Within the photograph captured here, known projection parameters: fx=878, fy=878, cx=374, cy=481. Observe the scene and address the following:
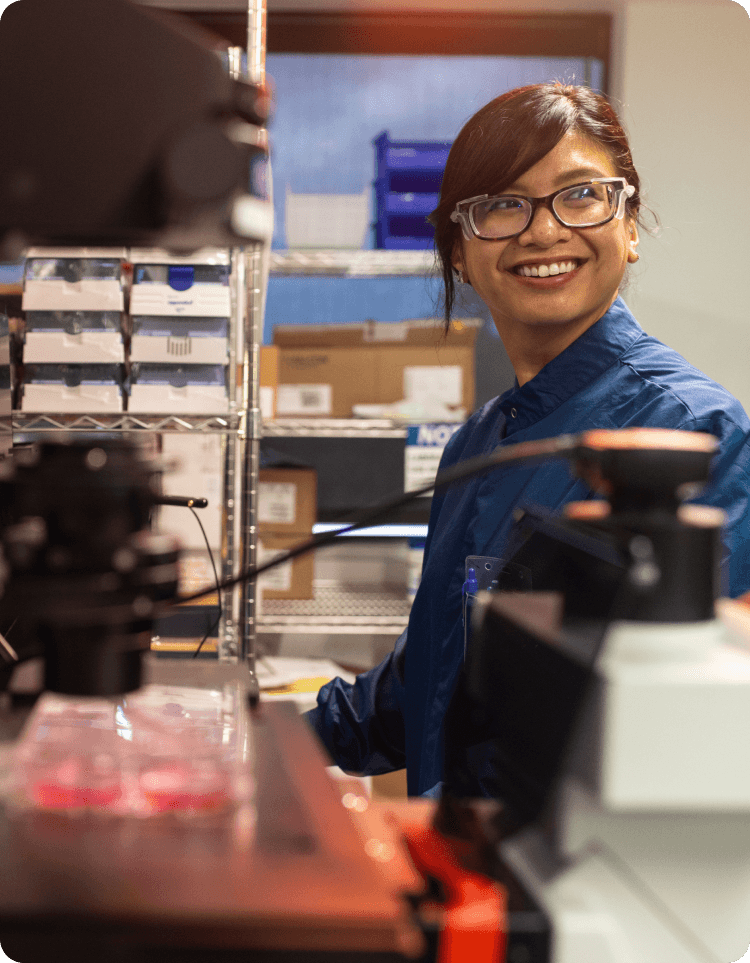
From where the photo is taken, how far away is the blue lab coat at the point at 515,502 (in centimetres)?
94

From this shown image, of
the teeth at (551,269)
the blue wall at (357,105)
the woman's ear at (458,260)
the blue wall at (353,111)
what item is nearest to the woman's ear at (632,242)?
the teeth at (551,269)

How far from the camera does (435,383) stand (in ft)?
7.78

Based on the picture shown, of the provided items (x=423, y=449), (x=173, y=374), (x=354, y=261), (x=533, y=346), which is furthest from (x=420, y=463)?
(x=533, y=346)

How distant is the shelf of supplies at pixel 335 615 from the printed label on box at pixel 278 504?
235 mm

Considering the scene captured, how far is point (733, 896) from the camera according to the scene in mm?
418

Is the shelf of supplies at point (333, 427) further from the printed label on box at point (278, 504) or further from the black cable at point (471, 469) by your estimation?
the black cable at point (471, 469)

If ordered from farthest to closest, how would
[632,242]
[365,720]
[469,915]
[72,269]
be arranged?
[72,269] < [632,242] < [365,720] < [469,915]

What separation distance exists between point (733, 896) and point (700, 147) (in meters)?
2.60

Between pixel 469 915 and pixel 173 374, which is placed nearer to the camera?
→ pixel 469 915

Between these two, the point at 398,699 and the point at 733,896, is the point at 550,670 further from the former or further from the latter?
the point at 398,699

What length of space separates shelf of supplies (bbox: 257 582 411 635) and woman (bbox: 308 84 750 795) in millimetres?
1138

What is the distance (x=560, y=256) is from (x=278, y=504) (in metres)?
1.33

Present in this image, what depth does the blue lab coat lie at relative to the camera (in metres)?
0.94

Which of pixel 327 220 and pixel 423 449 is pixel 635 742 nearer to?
pixel 423 449
